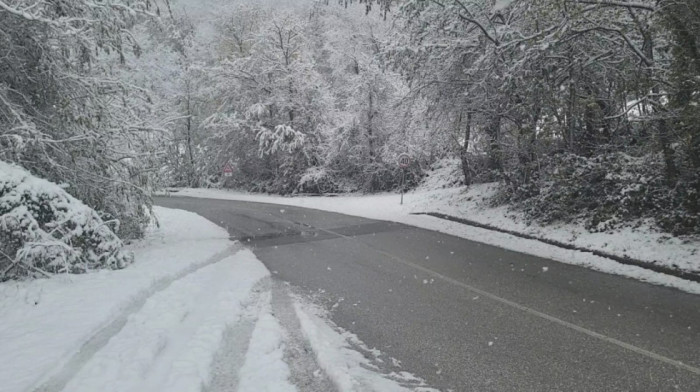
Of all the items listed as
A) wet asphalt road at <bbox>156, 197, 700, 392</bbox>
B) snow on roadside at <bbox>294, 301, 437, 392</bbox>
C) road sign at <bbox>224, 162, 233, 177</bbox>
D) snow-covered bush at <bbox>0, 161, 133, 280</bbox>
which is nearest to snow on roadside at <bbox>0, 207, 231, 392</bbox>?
snow-covered bush at <bbox>0, 161, 133, 280</bbox>

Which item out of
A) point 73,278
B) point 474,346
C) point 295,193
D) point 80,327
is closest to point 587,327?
point 474,346

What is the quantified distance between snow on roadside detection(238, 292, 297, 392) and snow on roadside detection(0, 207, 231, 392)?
5.87 ft

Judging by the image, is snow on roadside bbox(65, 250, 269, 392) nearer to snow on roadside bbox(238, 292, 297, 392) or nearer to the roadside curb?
snow on roadside bbox(238, 292, 297, 392)

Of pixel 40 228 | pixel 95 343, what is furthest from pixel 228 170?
pixel 95 343

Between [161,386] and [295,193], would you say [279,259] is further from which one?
[295,193]

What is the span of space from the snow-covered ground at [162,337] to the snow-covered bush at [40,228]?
0.35 m

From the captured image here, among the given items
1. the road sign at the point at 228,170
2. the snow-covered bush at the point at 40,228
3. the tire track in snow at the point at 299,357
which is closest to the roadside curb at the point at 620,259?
the tire track in snow at the point at 299,357

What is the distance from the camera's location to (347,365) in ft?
14.5

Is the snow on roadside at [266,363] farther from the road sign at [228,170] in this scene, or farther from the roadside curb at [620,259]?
the road sign at [228,170]

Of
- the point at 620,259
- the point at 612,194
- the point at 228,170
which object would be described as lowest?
the point at 620,259

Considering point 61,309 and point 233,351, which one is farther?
point 61,309

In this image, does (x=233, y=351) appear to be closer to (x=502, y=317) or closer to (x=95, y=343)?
(x=95, y=343)

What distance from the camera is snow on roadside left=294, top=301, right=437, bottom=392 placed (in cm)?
401

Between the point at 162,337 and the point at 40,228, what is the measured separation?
11.5 feet
